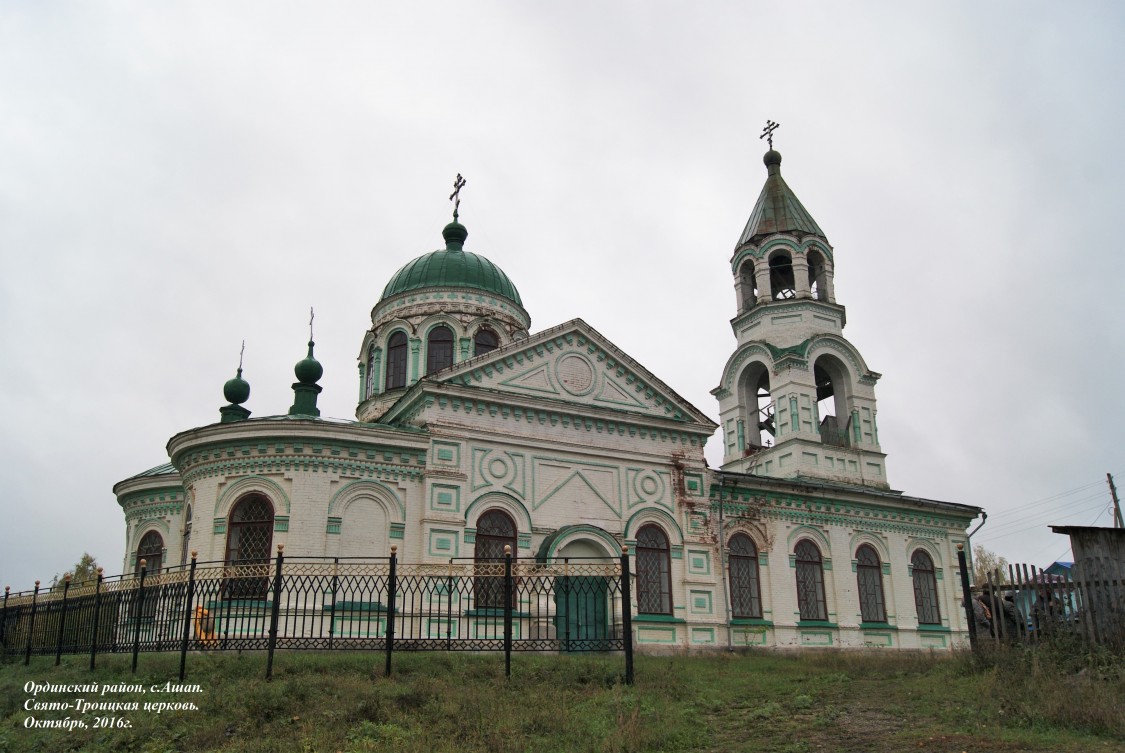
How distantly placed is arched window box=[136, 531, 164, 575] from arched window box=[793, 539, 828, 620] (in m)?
15.8

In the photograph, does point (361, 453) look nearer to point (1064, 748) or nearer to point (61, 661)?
point (61, 661)

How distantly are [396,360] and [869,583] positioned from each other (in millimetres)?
14612

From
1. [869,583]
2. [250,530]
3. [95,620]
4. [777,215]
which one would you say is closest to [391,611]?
[95,620]

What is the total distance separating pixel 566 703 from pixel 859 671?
619cm

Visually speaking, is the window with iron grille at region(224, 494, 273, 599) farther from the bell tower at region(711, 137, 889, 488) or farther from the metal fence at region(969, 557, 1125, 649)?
the bell tower at region(711, 137, 889, 488)

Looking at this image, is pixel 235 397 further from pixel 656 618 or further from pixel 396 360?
pixel 656 618

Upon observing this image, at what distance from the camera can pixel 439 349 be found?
26078 millimetres

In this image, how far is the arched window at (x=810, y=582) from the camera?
24.1 metres

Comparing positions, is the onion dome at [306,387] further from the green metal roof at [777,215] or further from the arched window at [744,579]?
the green metal roof at [777,215]

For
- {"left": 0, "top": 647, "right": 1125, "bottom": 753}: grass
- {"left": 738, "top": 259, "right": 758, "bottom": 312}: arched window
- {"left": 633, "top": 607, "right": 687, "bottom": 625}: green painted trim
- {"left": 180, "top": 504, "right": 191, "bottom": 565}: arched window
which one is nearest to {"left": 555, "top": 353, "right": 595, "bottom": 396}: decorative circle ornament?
{"left": 633, "top": 607, "right": 687, "bottom": 625}: green painted trim

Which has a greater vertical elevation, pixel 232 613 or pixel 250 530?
pixel 250 530

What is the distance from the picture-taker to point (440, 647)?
44.7ft

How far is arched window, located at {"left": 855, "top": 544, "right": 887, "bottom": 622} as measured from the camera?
82.4 feet

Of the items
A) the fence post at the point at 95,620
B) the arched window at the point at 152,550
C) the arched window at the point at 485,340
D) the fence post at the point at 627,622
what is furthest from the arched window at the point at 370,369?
the fence post at the point at 627,622
